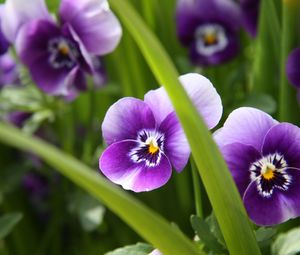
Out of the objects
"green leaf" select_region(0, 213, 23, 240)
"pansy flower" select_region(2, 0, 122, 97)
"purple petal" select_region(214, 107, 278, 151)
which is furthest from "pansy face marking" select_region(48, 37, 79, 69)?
"purple petal" select_region(214, 107, 278, 151)

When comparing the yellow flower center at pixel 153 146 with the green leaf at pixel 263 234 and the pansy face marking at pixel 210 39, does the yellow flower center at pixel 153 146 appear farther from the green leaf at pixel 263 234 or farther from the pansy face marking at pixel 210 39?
the pansy face marking at pixel 210 39

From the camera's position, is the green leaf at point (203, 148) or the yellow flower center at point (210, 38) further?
the yellow flower center at point (210, 38)

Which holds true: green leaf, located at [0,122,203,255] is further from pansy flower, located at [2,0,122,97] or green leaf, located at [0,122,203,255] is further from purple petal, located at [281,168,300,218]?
pansy flower, located at [2,0,122,97]

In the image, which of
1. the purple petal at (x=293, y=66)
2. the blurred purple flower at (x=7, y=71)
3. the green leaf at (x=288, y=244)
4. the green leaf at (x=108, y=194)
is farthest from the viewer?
the blurred purple flower at (x=7, y=71)

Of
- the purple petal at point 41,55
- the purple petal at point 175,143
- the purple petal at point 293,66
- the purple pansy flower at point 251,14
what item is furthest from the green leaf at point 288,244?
the purple pansy flower at point 251,14

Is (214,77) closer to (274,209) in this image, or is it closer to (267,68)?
(267,68)

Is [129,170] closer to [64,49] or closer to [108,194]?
[108,194]

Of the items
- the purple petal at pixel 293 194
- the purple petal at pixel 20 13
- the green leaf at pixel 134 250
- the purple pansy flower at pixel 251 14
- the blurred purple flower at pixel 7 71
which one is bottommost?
the blurred purple flower at pixel 7 71
